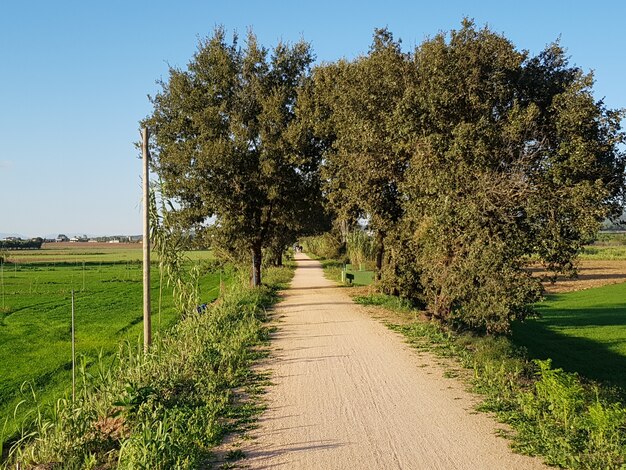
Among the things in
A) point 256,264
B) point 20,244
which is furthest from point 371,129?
point 20,244

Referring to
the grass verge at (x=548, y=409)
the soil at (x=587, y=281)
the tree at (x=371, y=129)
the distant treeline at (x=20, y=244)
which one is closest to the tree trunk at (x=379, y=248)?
the tree at (x=371, y=129)

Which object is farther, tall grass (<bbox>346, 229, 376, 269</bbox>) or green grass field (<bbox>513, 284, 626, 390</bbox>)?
→ tall grass (<bbox>346, 229, 376, 269</bbox>)

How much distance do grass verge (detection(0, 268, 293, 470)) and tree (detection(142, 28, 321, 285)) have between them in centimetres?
1222

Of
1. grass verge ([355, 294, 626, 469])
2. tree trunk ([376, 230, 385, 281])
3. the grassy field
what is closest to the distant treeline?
the grassy field


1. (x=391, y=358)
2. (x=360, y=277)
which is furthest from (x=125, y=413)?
(x=360, y=277)

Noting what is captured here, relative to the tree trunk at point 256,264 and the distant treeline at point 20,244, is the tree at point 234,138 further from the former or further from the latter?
the distant treeline at point 20,244

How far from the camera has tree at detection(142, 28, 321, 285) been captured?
23297 mm

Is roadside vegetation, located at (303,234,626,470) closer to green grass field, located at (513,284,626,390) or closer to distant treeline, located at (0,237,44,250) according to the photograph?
green grass field, located at (513,284,626,390)

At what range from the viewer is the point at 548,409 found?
26.1 ft

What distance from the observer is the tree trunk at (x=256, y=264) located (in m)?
27.0

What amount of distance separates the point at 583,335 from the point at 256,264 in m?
14.8

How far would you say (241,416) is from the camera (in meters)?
7.88

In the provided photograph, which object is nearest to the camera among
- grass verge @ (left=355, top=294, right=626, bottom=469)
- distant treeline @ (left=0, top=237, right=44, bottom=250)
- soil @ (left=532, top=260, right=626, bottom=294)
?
grass verge @ (left=355, top=294, right=626, bottom=469)

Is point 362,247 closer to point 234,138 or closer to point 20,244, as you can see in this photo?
point 234,138
